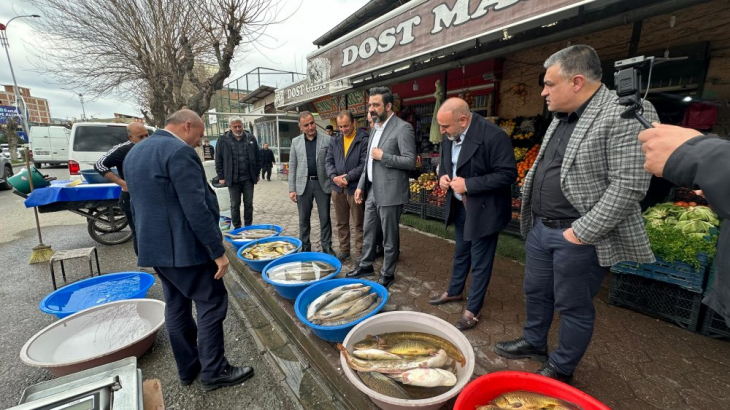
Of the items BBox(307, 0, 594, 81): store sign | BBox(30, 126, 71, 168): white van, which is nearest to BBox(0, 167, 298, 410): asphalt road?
BBox(307, 0, 594, 81): store sign

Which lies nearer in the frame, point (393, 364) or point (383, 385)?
point (383, 385)

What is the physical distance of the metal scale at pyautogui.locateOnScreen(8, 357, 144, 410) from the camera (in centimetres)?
98

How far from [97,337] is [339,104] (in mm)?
7715

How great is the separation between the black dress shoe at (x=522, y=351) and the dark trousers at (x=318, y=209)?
9.88 ft

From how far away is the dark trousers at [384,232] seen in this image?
3.53 m

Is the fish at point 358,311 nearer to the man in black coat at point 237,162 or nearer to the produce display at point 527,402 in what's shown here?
the produce display at point 527,402

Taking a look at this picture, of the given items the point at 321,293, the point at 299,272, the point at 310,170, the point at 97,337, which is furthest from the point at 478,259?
the point at 97,337

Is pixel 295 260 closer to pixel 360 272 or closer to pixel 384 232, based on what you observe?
pixel 360 272

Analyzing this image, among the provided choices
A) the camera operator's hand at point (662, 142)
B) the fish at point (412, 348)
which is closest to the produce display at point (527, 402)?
the fish at point (412, 348)

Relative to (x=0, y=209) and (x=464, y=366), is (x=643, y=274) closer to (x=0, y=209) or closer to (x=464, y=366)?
(x=464, y=366)

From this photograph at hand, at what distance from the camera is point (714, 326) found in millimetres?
2594

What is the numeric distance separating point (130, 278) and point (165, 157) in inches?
121

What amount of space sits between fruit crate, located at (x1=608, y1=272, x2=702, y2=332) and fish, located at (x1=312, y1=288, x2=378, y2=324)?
2647mm

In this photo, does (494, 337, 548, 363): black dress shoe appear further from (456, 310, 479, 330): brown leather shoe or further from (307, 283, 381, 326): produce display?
(307, 283, 381, 326): produce display
